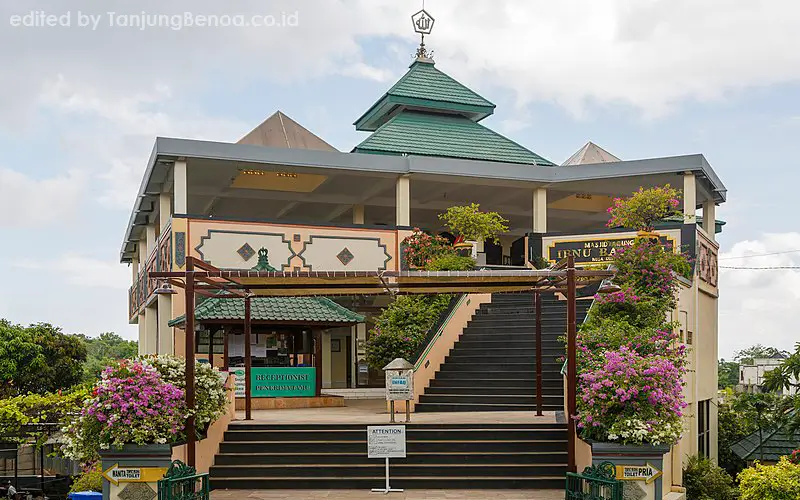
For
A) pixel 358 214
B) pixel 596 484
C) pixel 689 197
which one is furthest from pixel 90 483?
pixel 689 197

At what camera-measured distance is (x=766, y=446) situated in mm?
24547

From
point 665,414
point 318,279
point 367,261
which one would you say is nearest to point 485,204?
point 367,261

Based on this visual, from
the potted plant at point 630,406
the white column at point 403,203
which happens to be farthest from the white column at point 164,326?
the potted plant at point 630,406

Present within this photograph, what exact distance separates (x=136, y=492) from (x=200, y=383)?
1.88 metres

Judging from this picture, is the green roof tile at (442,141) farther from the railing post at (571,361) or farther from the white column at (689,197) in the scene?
the railing post at (571,361)

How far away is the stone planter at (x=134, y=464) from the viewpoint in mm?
11398

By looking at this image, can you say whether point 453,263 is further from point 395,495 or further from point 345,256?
point 395,495

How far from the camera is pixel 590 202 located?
30516mm

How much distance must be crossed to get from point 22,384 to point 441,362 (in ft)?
76.3

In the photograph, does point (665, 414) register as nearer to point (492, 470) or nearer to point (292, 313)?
point (492, 470)

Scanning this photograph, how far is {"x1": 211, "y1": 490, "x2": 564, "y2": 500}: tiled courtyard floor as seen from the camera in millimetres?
12391

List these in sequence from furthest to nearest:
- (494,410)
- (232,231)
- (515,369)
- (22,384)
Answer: (22,384) → (232,231) → (515,369) → (494,410)

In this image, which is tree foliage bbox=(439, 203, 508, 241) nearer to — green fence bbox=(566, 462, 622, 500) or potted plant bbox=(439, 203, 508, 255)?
potted plant bbox=(439, 203, 508, 255)

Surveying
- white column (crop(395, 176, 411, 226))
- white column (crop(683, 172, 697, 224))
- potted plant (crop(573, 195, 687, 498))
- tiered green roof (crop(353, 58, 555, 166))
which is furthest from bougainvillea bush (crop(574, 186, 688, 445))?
tiered green roof (crop(353, 58, 555, 166))
